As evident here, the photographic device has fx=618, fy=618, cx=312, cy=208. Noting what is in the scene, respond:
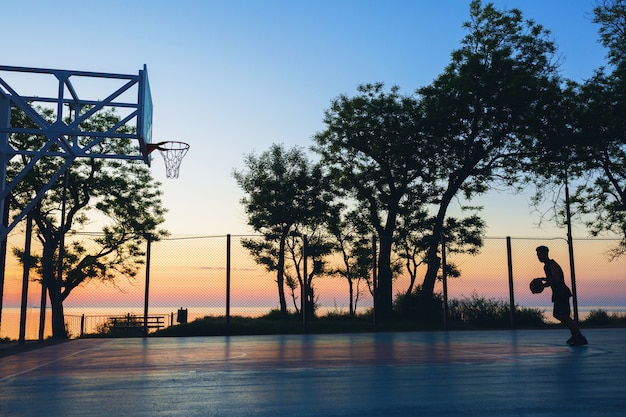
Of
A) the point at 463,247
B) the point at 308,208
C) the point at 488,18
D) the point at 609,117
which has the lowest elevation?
the point at 463,247

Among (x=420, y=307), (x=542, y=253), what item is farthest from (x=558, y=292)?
(x=420, y=307)

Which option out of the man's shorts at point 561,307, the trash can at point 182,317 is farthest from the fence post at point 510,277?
the trash can at point 182,317

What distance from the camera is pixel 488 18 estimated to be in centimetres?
3219

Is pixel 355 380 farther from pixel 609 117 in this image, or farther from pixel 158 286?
pixel 609 117

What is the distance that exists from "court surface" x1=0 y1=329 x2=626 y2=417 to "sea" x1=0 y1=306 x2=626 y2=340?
641cm

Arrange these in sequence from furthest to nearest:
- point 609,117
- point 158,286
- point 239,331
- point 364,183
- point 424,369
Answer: point 364,183 < point 609,117 < point 239,331 < point 158,286 < point 424,369

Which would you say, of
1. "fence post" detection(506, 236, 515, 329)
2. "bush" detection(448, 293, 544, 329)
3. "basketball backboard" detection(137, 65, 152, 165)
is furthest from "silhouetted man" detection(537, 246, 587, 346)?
"bush" detection(448, 293, 544, 329)

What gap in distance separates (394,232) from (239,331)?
12.7 m

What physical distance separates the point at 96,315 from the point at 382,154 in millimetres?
16354

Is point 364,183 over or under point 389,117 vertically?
under

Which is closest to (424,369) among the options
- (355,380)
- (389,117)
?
(355,380)

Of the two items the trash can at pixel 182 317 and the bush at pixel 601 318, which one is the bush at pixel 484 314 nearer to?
the bush at pixel 601 318

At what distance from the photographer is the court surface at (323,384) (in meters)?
5.59

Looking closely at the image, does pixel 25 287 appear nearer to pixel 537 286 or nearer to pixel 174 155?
pixel 174 155
